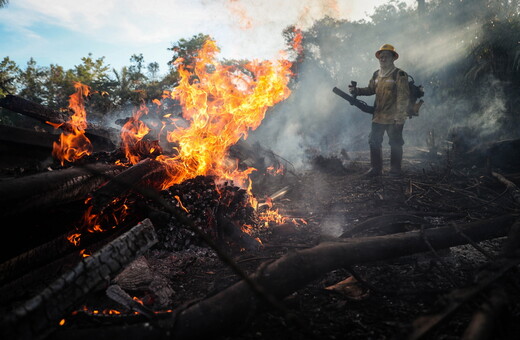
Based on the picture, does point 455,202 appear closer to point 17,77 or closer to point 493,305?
point 493,305

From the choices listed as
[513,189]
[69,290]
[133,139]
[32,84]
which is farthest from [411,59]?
[32,84]

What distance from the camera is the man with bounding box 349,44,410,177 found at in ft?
20.6

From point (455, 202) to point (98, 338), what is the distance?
5810 mm

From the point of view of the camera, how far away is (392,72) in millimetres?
6461

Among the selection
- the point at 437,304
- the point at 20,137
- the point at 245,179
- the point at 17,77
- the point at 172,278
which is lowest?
the point at 172,278

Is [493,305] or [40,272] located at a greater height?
[493,305]

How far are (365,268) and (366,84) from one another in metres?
20.9

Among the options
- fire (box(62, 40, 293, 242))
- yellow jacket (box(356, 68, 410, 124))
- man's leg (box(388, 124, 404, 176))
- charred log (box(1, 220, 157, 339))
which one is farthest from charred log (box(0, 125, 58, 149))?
man's leg (box(388, 124, 404, 176))

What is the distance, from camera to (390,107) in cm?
648

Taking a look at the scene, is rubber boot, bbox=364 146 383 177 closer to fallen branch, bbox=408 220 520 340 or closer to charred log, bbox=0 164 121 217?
fallen branch, bbox=408 220 520 340

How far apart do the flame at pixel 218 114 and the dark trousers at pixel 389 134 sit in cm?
272

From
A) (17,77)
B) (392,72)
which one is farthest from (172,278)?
(17,77)

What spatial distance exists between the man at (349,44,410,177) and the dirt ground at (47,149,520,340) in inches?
20.6

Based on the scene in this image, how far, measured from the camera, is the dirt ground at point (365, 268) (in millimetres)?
1926
